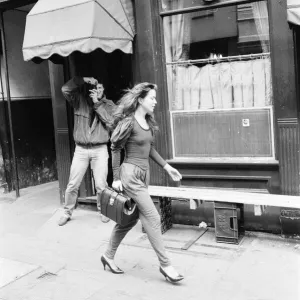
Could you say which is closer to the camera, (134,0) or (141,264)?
(141,264)

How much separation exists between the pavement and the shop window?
1.23m

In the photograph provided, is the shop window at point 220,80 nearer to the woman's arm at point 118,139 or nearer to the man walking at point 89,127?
the man walking at point 89,127

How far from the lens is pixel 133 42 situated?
22.3 ft

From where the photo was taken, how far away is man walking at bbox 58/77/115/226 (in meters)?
6.74

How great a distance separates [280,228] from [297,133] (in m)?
1.24

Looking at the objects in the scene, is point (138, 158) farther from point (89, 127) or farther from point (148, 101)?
point (89, 127)

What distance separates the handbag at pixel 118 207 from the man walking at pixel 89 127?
2.01 m

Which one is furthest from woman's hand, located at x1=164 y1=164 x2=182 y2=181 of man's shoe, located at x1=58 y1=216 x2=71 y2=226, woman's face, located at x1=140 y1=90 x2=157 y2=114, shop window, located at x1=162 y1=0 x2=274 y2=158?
man's shoe, located at x1=58 y1=216 x2=71 y2=226

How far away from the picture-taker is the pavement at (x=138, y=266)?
4.54 m

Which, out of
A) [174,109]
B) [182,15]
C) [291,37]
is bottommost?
[174,109]

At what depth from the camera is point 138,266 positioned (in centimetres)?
525

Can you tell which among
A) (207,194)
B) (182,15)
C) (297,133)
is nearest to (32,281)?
(207,194)

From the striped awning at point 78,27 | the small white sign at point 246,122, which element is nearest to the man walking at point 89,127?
the striped awning at point 78,27

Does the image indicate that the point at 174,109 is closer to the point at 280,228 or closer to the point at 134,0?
the point at 134,0
